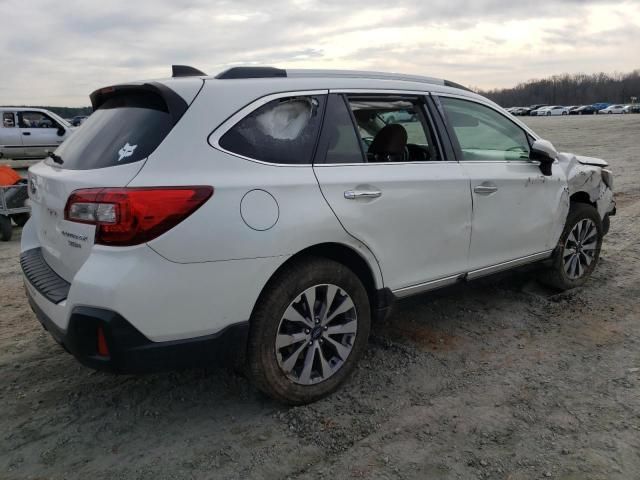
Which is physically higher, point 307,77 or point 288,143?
point 307,77

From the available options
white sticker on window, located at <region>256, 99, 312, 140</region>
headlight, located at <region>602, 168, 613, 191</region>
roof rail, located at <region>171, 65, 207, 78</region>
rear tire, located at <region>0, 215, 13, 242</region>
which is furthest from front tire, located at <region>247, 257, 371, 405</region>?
rear tire, located at <region>0, 215, 13, 242</region>

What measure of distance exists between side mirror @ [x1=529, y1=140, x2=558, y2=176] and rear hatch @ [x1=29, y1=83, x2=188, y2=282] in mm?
2791

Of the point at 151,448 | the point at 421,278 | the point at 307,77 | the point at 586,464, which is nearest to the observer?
the point at 586,464

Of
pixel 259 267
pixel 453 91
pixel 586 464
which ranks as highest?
pixel 453 91

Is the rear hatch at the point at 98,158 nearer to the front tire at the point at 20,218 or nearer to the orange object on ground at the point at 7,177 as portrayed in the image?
the orange object on ground at the point at 7,177

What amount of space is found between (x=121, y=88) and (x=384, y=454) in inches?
91.6

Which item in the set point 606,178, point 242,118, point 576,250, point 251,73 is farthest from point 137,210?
point 606,178

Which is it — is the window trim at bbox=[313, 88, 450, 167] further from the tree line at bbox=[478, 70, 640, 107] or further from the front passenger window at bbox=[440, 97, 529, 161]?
the tree line at bbox=[478, 70, 640, 107]

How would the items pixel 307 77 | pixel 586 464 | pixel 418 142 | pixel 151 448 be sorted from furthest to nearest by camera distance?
pixel 418 142
pixel 307 77
pixel 151 448
pixel 586 464

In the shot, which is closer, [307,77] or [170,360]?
[170,360]

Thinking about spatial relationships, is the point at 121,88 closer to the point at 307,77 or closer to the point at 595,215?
the point at 307,77

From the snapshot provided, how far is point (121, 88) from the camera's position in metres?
3.00

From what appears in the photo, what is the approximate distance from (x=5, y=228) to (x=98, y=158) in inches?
223

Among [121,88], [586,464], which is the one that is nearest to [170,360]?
[121,88]
